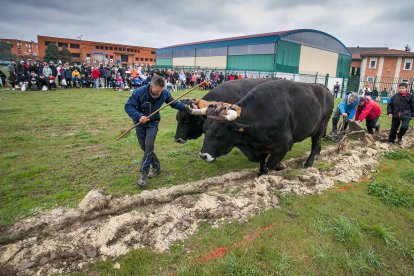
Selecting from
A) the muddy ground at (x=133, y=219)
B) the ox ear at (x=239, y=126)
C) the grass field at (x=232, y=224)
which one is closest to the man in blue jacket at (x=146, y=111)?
the grass field at (x=232, y=224)

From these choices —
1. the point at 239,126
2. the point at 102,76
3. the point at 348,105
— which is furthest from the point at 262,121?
the point at 102,76

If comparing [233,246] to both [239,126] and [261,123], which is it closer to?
[239,126]

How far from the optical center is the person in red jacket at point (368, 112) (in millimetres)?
9664

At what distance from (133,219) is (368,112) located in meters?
9.05

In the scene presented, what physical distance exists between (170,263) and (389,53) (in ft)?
164

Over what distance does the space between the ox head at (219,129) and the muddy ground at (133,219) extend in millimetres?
612

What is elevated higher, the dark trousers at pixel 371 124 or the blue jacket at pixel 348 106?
the blue jacket at pixel 348 106

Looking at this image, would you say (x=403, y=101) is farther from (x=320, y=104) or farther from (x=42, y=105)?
A: (x=42, y=105)

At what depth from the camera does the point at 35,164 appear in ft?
20.4

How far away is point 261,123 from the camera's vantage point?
539 centimetres

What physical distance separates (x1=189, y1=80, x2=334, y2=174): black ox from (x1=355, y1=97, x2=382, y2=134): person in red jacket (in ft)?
15.4

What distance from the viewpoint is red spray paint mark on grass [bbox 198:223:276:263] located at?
10.9 ft

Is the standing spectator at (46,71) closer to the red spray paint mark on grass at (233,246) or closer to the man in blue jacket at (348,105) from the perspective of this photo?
the man in blue jacket at (348,105)

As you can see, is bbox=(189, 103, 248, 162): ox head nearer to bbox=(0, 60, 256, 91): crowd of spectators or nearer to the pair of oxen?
the pair of oxen
